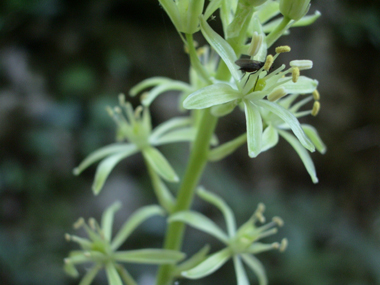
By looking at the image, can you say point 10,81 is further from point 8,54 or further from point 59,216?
point 59,216

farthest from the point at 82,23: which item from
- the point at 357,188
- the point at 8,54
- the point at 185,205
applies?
the point at 357,188

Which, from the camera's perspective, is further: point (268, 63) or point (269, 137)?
point (269, 137)

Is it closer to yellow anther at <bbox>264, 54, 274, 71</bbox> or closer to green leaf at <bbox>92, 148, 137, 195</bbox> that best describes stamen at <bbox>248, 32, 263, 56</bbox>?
yellow anther at <bbox>264, 54, 274, 71</bbox>

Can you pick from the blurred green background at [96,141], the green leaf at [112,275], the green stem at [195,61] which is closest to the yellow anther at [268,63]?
the green stem at [195,61]

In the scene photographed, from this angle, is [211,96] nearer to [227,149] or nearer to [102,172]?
[227,149]

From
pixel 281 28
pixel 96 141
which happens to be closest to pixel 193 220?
pixel 281 28

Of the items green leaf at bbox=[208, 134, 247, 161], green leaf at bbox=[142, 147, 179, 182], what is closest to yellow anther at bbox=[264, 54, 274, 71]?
green leaf at bbox=[208, 134, 247, 161]

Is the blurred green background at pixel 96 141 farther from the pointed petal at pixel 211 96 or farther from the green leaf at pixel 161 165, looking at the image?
the pointed petal at pixel 211 96

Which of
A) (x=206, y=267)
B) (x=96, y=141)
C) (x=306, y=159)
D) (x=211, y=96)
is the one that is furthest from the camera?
(x=96, y=141)
